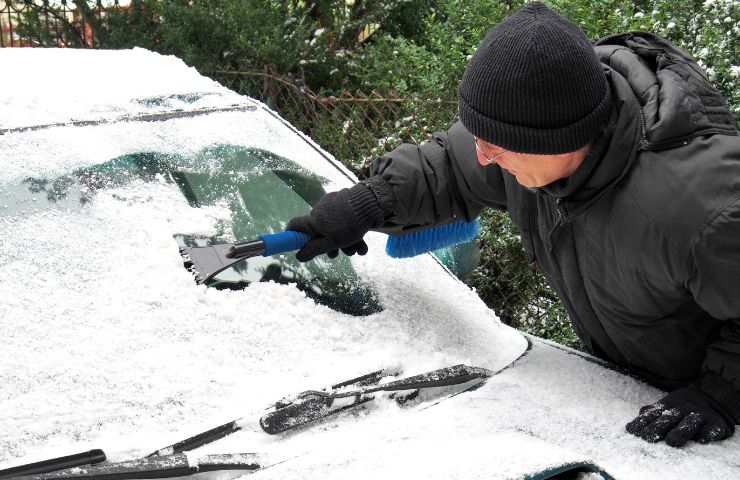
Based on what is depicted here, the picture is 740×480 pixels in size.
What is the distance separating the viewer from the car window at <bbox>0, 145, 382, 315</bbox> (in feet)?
6.30

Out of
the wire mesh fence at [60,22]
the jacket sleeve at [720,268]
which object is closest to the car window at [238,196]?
the jacket sleeve at [720,268]

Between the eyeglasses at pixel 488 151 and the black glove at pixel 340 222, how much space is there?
0.41 m

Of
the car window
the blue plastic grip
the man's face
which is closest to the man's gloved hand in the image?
the man's face

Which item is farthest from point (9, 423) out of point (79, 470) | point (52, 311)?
point (52, 311)

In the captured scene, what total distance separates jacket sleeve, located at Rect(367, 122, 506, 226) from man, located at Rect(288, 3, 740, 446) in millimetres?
214

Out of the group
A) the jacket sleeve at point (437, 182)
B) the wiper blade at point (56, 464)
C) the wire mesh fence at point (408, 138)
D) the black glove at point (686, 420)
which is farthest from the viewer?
the wire mesh fence at point (408, 138)

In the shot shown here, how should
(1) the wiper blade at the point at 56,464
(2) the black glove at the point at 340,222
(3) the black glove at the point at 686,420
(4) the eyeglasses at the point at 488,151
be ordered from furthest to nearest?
(2) the black glove at the point at 340,222 < (4) the eyeglasses at the point at 488,151 < (3) the black glove at the point at 686,420 < (1) the wiper blade at the point at 56,464

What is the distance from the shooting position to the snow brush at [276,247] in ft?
6.20

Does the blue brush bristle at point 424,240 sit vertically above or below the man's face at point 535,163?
below

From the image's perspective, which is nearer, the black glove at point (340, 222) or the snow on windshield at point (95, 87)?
the black glove at point (340, 222)

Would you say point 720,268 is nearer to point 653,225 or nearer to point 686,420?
point 653,225

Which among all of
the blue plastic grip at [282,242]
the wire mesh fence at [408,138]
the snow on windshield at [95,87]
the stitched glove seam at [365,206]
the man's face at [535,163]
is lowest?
the wire mesh fence at [408,138]

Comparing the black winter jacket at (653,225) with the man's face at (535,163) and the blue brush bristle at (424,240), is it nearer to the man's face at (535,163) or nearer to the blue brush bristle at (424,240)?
the man's face at (535,163)

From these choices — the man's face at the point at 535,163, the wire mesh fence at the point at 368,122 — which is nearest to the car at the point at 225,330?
the man's face at the point at 535,163
